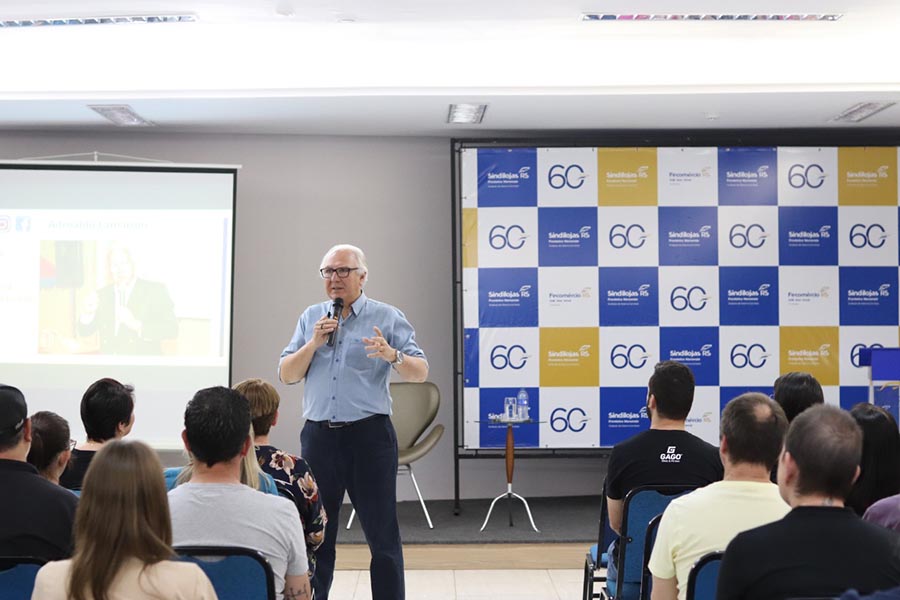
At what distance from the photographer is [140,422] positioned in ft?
21.9

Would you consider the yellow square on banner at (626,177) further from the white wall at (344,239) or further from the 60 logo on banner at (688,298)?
the white wall at (344,239)

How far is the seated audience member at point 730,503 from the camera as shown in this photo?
2.33m

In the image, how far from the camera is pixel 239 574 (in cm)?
216

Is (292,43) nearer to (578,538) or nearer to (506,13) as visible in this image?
(506,13)

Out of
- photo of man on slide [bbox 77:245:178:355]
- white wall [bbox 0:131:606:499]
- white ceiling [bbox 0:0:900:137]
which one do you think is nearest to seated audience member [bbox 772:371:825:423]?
white ceiling [bbox 0:0:900:137]

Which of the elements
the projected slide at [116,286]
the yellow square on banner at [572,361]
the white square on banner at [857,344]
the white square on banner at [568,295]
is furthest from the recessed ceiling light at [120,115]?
the white square on banner at [857,344]

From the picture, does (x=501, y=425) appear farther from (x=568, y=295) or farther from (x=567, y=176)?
(x=567, y=176)

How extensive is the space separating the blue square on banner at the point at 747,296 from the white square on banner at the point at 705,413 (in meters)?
0.49

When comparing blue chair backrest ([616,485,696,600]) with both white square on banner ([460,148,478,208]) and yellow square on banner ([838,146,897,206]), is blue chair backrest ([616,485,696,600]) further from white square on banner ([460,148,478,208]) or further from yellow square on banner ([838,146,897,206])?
yellow square on banner ([838,146,897,206])

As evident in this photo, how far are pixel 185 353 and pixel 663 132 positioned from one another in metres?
3.69

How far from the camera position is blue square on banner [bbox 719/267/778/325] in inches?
270

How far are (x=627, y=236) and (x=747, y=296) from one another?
0.94 metres

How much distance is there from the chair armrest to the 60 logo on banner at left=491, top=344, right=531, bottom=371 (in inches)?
23.8

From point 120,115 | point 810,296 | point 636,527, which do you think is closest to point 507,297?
point 810,296
